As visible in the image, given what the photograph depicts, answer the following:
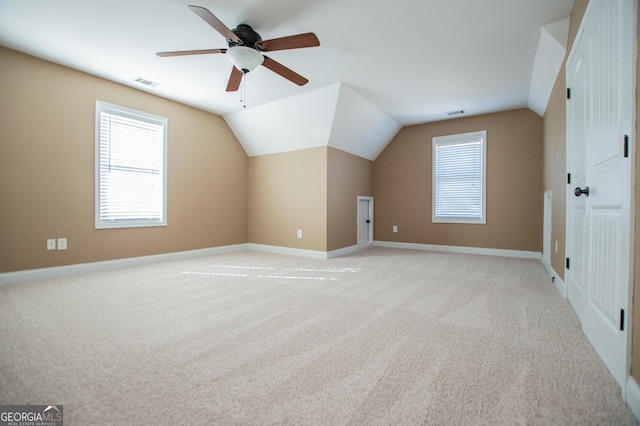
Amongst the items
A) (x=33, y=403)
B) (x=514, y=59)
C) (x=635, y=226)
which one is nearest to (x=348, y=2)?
(x=514, y=59)

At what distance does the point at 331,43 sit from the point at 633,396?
11.4 ft

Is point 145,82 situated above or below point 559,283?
above

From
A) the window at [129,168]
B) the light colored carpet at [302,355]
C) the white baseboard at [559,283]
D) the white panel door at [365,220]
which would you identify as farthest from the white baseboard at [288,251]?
the white baseboard at [559,283]

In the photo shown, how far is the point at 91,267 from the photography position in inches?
145

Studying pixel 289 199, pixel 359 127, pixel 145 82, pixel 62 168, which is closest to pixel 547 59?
pixel 359 127

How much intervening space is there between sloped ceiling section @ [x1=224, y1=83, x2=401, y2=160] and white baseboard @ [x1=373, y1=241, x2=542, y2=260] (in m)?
2.15

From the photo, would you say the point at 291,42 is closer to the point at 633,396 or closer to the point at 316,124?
the point at 316,124

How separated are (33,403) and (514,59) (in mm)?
5066

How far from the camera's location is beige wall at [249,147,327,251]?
497cm

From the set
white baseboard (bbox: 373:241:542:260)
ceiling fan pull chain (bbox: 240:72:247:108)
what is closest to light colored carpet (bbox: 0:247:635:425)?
white baseboard (bbox: 373:241:542:260)

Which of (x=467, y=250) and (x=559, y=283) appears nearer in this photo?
(x=559, y=283)

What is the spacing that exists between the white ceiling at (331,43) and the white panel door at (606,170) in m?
0.91

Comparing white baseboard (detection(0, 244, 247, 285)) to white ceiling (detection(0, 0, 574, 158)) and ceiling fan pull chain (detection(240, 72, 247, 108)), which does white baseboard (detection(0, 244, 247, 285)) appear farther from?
ceiling fan pull chain (detection(240, 72, 247, 108))

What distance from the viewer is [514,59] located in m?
3.27
